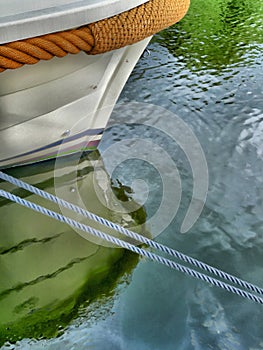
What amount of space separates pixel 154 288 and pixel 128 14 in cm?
97

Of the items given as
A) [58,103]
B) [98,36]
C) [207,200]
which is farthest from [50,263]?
[98,36]

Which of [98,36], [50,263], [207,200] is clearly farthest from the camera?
[207,200]

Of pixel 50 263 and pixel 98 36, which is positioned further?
pixel 50 263

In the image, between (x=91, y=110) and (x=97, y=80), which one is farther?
(x=91, y=110)

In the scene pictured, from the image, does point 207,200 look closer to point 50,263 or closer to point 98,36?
point 50,263

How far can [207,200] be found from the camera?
2.19m

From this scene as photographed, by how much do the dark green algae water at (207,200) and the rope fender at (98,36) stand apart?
2.44ft

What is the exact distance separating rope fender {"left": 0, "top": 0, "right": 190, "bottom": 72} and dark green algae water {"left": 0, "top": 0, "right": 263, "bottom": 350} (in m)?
0.74

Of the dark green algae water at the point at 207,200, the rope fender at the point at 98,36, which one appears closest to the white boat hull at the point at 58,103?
the rope fender at the point at 98,36

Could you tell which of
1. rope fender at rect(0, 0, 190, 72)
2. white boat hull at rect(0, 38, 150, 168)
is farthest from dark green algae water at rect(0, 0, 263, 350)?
rope fender at rect(0, 0, 190, 72)

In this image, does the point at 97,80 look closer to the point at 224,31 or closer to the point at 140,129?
the point at 140,129

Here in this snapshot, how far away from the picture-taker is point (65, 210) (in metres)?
2.14

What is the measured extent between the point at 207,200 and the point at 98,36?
900 mm

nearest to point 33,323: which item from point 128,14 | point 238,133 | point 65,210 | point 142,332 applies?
point 142,332
